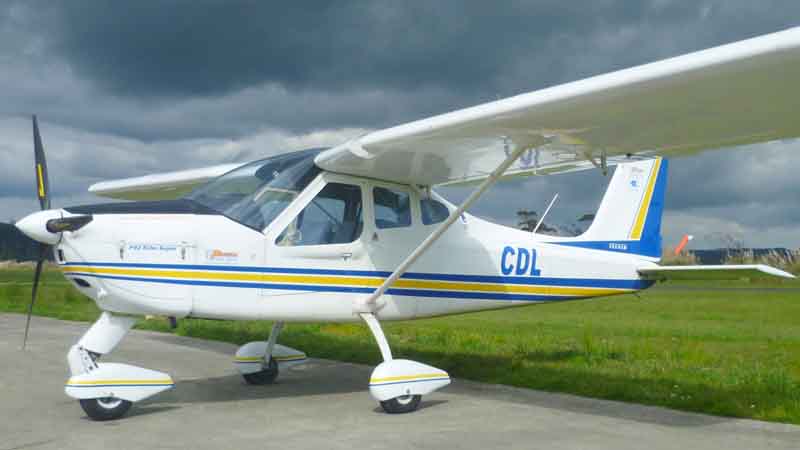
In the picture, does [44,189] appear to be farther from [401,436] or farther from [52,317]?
[52,317]

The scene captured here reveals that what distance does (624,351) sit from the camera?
9.51m

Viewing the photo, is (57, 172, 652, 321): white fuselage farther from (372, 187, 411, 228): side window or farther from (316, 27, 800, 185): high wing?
(316, 27, 800, 185): high wing

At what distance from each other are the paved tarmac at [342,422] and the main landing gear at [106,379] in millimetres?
156

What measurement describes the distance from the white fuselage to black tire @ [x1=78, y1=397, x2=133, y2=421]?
30.2 inches

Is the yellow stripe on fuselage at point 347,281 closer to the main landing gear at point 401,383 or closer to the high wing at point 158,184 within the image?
the main landing gear at point 401,383

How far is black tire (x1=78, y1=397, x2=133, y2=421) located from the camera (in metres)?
5.73

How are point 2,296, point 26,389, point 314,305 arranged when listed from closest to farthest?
point 314,305 → point 26,389 → point 2,296

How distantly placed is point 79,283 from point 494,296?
14.1 ft

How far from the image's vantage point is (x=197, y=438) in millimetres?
5129

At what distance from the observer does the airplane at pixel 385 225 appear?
17.3ft

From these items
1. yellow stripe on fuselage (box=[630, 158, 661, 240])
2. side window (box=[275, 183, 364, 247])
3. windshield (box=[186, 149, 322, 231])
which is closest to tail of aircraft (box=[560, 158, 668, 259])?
yellow stripe on fuselage (box=[630, 158, 661, 240])

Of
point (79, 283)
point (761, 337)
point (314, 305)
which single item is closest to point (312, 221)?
point (314, 305)

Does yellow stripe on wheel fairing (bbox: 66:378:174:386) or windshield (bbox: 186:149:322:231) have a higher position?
windshield (bbox: 186:149:322:231)

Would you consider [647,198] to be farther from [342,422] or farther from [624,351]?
[342,422]
